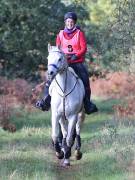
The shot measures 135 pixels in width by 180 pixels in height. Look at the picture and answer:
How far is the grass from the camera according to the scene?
476 inches

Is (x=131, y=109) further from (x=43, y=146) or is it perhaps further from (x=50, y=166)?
(x=50, y=166)

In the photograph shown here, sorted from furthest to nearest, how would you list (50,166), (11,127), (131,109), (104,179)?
(131,109) → (11,127) → (50,166) → (104,179)

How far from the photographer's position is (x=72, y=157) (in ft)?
50.8

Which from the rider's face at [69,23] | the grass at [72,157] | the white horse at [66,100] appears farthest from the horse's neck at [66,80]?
the grass at [72,157]

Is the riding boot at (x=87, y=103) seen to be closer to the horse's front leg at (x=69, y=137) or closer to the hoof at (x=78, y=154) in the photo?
the horse's front leg at (x=69, y=137)

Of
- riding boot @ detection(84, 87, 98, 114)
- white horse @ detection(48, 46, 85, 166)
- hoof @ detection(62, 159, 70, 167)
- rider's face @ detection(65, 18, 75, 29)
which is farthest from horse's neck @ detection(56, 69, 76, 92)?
hoof @ detection(62, 159, 70, 167)

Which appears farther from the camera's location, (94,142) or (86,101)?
(94,142)

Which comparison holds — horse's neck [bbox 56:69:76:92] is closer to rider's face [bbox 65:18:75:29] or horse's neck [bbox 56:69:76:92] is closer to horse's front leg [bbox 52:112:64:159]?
horse's front leg [bbox 52:112:64:159]

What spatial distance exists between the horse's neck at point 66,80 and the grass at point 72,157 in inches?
69.4

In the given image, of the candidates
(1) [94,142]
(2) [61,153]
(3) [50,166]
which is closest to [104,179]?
(3) [50,166]

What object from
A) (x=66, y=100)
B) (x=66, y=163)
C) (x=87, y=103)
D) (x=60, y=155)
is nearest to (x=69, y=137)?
(x=66, y=163)

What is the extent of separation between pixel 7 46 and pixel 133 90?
353 inches

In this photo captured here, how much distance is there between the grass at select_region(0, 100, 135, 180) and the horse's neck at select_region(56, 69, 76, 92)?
1763 mm

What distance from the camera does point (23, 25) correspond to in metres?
28.8
